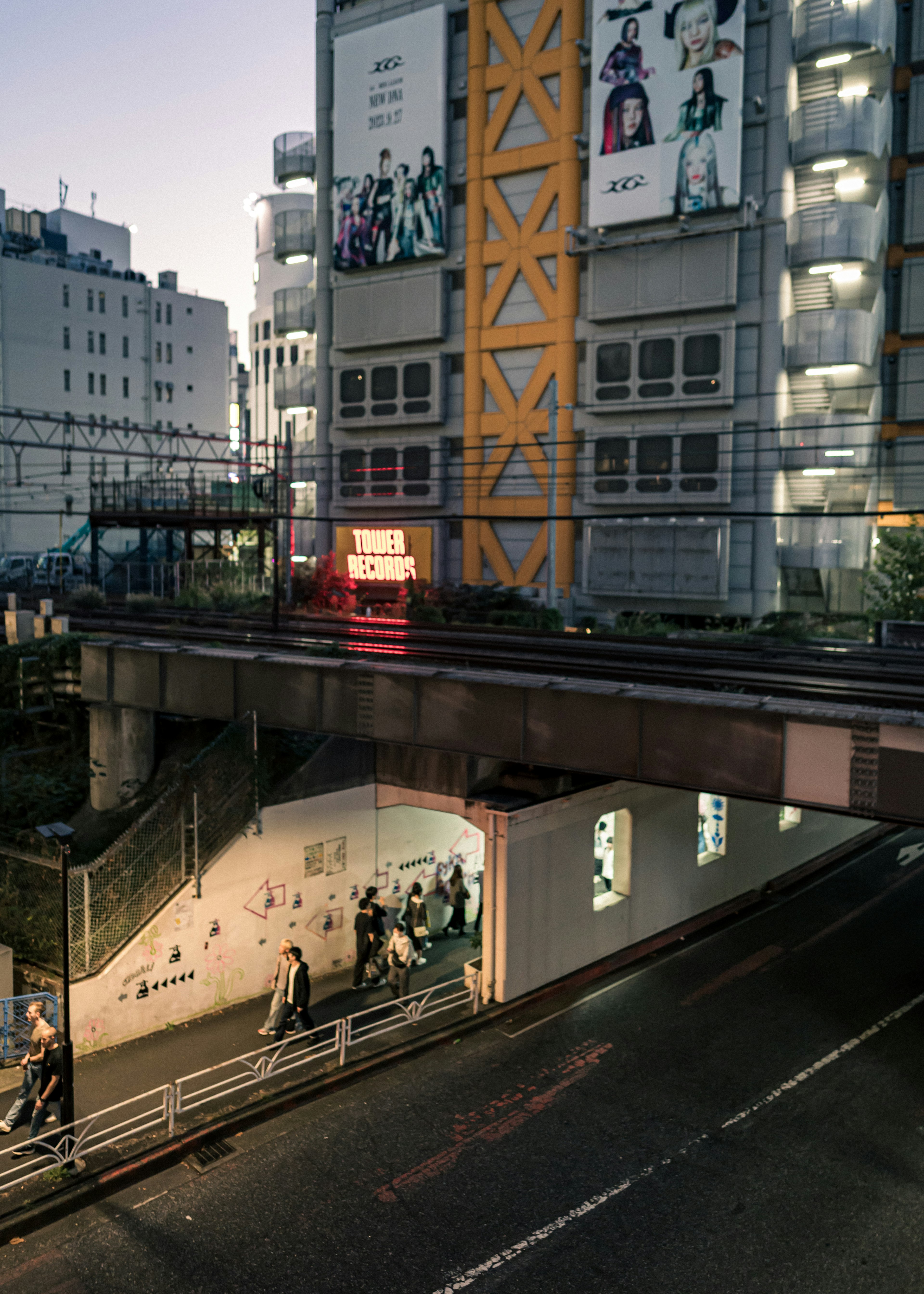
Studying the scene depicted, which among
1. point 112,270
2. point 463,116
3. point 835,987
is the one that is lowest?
point 835,987

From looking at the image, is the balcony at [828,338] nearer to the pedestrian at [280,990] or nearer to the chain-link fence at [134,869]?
the chain-link fence at [134,869]

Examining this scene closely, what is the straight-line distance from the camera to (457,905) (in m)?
21.1

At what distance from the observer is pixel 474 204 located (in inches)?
1693

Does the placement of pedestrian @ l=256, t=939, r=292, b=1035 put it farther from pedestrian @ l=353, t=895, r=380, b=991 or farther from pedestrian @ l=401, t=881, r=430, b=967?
pedestrian @ l=401, t=881, r=430, b=967

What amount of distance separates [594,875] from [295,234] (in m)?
43.1

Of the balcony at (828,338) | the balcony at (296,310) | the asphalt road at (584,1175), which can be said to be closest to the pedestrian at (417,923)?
the asphalt road at (584,1175)

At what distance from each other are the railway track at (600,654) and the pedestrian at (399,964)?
4831mm

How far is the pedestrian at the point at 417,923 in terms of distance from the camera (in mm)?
18953

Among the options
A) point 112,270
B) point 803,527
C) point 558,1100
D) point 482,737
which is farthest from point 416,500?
point 112,270

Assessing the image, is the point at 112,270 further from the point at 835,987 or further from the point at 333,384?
the point at 835,987

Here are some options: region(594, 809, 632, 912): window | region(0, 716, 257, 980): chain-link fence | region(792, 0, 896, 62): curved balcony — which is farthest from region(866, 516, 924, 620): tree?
region(0, 716, 257, 980): chain-link fence

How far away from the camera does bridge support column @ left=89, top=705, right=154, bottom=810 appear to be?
22453 millimetres

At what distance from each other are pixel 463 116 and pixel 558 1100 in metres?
42.1

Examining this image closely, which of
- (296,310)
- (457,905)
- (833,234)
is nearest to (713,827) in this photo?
(457,905)
